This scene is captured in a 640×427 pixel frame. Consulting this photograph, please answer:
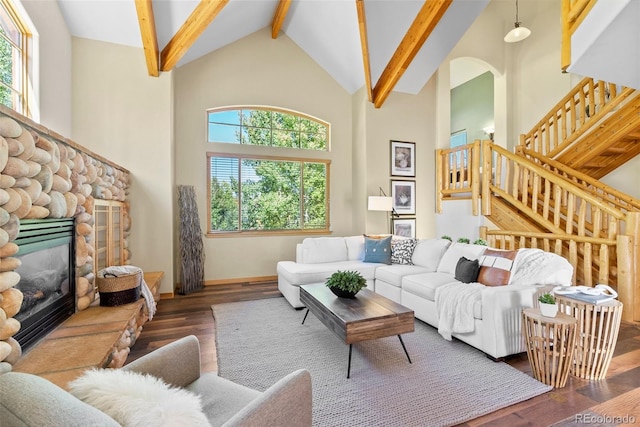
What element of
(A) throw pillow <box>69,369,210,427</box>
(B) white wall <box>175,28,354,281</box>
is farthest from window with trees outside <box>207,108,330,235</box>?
(A) throw pillow <box>69,369,210,427</box>

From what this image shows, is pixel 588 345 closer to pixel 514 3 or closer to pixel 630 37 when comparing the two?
pixel 630 37

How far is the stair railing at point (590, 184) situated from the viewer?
4160 mm

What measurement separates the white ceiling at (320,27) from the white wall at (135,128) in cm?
32

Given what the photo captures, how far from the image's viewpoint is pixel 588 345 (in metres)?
2.26

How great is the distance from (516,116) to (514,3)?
2.35 metres

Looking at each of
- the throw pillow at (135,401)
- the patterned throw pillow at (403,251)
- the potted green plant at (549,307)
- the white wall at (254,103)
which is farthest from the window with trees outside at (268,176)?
the throw pillow at (135,401)

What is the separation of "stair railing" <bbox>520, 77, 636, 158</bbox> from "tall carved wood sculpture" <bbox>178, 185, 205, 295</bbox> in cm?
594

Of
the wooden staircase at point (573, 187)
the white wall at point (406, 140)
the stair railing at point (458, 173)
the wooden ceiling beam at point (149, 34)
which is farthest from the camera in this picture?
the white wall at point (406, 140)

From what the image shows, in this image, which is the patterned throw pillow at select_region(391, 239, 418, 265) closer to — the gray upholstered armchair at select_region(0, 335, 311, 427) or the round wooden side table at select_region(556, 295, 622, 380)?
the round wooden side table at select_region(556, 295, 622, 380)

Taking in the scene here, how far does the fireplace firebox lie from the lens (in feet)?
5.99

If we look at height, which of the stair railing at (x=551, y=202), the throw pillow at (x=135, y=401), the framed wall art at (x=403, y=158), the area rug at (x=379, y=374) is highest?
the framed wall art at (x=403, y=158)

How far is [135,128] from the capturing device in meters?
4.23

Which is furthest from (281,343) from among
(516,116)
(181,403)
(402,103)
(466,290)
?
(516,116)

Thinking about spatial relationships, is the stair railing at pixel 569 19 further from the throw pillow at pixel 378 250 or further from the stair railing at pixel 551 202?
the throw pillow at pixel 378 250
